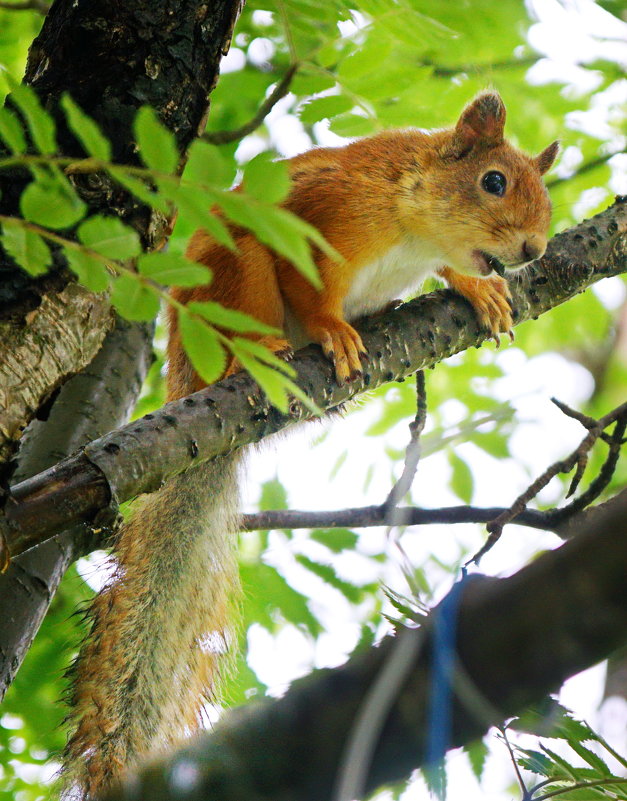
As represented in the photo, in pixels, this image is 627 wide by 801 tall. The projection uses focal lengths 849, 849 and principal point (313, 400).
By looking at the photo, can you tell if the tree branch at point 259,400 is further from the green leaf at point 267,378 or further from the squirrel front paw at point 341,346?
the green leaf at point 267,378

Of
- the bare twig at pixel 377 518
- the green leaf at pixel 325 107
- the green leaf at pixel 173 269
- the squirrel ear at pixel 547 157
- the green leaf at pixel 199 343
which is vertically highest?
the green leaf at pixel 173 269

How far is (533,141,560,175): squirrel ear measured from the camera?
9.86 feet

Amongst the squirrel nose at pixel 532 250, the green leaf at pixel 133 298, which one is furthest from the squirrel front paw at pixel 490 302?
the green leaf at pixel 133 298

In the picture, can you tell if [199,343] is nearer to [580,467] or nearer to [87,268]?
[87,268]

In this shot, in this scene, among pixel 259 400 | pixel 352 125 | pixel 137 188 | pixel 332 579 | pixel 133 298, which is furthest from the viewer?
pixel 332 579

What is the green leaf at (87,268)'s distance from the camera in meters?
1.08

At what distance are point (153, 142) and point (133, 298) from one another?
0.20 metres

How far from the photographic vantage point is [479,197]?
2.80 metres

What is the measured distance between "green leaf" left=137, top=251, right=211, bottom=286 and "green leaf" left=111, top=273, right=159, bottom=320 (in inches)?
1.1

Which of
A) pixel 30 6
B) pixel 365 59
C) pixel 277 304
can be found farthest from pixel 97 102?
pixel 30 6

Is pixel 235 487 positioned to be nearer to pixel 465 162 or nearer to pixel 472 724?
pixel 465 162

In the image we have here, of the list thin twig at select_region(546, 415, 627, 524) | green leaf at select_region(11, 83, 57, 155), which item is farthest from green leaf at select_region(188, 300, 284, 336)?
thin twig at select_region(546, 415, 627, 524)

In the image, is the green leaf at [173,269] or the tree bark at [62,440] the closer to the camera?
the green leaf at [173,269]

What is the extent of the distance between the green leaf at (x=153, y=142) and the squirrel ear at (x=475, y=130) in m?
2.02
